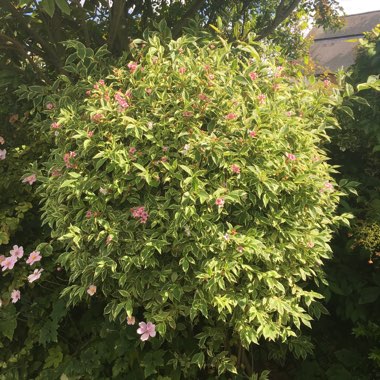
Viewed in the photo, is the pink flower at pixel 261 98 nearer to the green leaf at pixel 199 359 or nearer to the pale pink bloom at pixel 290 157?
the pale pink bloom at pixel 290 157

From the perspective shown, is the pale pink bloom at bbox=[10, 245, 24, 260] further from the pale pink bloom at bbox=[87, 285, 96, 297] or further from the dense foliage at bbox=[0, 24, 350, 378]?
the pale pink bloom at bbox=[87, 285, 96, 297]

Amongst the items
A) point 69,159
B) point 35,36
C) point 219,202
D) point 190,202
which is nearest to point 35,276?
point 69,159

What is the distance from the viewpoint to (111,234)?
1.91 meters

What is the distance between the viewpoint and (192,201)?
1.85 metres

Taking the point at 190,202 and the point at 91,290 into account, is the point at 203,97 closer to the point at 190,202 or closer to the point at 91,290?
the point at 190,202

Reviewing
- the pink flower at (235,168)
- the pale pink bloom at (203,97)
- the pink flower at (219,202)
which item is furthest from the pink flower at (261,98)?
the pink flower at (219,202)

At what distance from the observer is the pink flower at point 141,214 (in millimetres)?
1917

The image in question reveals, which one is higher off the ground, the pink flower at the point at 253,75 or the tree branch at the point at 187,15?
the tree branch at the point at 187,15

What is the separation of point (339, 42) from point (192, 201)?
42.1 feet

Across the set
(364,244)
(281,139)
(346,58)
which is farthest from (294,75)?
(346,58)

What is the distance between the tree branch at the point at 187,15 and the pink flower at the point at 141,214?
79.0 inches

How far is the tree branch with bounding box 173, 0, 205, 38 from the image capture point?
11.0ft

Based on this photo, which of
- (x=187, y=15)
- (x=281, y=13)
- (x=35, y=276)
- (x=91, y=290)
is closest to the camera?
(x=91, y=290)

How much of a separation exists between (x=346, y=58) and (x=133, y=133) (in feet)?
39.1
